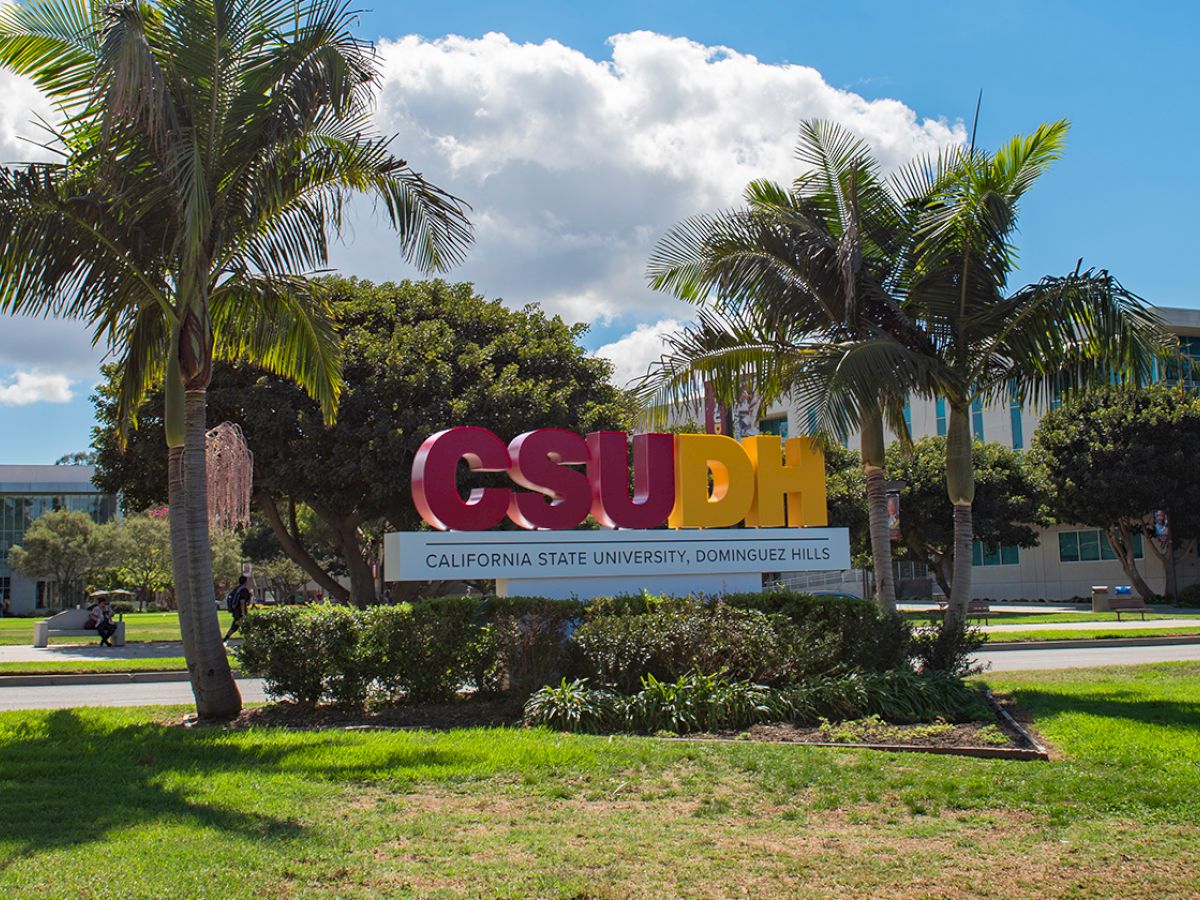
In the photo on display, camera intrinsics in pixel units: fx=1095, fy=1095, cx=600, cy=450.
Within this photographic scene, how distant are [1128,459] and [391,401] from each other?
1197 inches

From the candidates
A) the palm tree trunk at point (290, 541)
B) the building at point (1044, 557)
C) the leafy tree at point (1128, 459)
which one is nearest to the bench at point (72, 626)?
the palm tree trunk at point (290, 541)

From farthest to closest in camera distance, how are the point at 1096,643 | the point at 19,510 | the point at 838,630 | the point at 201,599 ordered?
the point at 19,510, the point at 1096,643, the point at 838,630, the point at 201,599

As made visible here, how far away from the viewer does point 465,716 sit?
39.1ft

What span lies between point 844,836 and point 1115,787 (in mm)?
2400

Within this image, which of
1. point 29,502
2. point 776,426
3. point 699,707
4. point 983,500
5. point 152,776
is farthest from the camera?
point 29,502

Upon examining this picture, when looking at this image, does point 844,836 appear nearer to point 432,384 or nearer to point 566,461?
point 566,461

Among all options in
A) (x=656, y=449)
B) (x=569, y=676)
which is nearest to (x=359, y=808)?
(x=569, y=676)

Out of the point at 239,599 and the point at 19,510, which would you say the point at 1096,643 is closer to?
the point at 239,599

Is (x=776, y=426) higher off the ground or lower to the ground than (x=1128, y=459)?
higher

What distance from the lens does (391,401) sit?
2738cm

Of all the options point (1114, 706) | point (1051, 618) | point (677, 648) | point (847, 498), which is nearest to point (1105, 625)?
point (1051, 618)

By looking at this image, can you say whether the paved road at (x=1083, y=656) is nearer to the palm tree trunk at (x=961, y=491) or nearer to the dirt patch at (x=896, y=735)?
the palm tree trunk at (x=961, y=491)

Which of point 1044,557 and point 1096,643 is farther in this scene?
point 1044,557

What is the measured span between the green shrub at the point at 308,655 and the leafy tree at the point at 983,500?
3399cm
